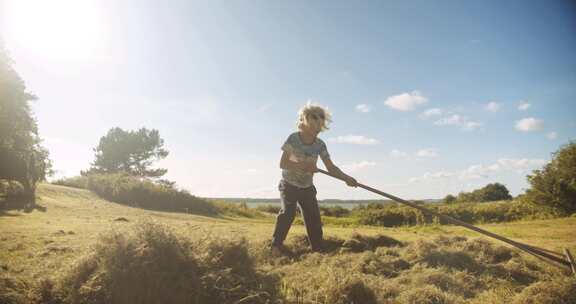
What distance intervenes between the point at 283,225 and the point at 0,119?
35.0ft

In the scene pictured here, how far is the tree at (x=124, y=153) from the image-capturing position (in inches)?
1649

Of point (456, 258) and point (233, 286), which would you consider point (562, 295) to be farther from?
point (233, 286)

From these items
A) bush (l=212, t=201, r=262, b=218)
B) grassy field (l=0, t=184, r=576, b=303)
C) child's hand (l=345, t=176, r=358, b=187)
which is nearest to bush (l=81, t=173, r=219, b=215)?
bush (l=212, t=201, r=262, b=218)

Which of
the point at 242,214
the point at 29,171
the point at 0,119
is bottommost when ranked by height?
the point at 242,214

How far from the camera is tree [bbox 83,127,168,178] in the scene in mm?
41875

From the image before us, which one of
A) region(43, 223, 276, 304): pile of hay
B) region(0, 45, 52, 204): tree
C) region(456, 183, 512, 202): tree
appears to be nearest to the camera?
region(43, 223, 276, 304): pile of hay

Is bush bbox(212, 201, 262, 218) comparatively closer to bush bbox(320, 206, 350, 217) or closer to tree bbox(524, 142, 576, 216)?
bush bbox(320, 206, 350, 217)

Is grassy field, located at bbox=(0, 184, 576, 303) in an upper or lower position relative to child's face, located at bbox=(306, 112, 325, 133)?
lower

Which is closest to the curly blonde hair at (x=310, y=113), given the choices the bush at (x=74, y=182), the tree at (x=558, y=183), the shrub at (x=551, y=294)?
the shrub at (x=551, y=294)

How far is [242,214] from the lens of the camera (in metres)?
15.5

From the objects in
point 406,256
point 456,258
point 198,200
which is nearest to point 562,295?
point 456,258

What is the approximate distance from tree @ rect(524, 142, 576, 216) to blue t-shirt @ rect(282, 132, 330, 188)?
34.1 feet

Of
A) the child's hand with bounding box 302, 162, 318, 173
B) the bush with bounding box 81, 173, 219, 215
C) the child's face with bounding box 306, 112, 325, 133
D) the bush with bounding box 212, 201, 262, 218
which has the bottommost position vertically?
the bush with bounding box 212, 201, 262, 218

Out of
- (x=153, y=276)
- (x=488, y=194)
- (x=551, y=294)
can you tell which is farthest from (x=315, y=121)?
(x=488, y=194)
